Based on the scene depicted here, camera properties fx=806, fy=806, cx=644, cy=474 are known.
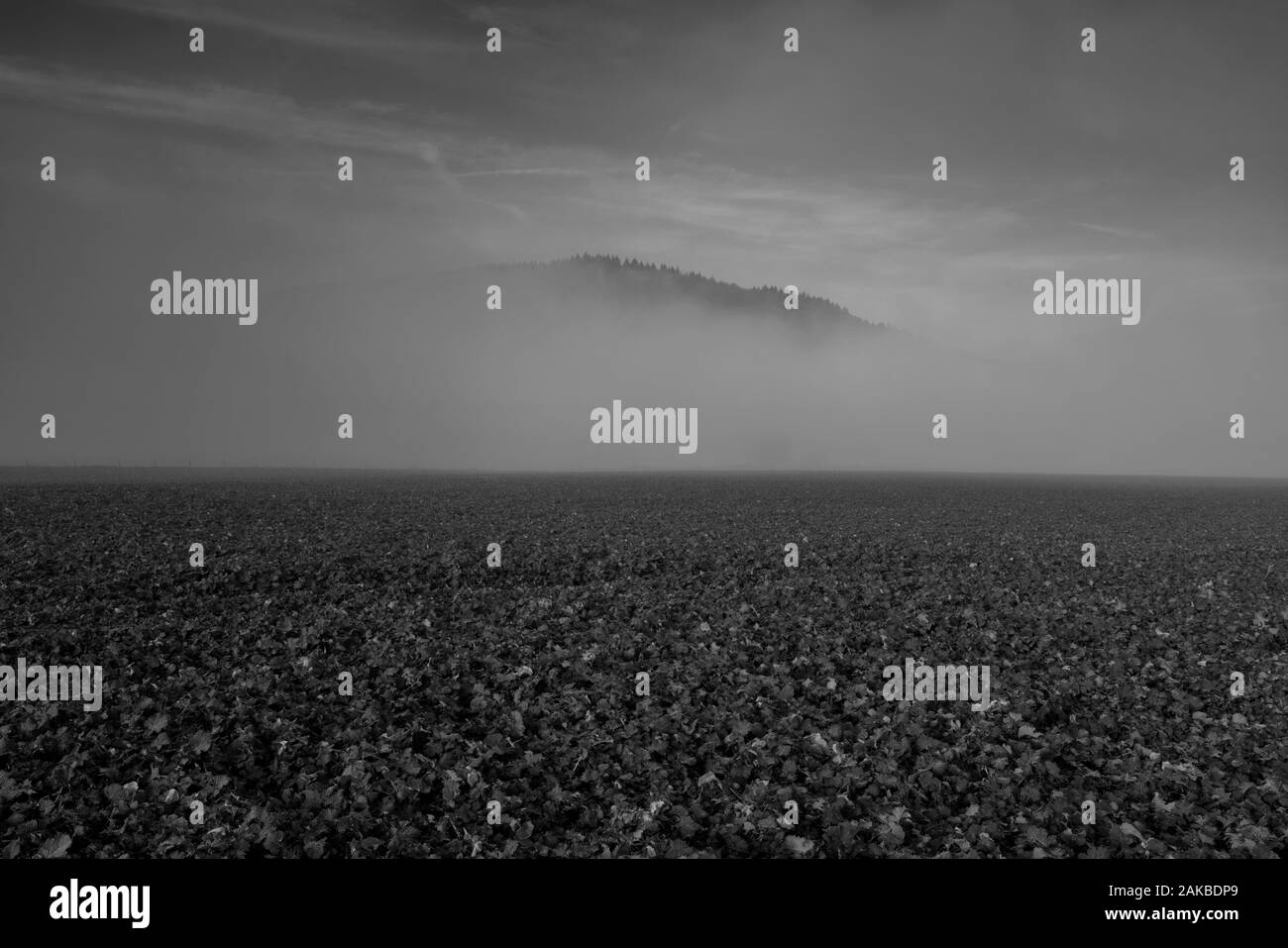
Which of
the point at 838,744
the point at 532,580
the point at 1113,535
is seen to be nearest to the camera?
the point at 838,744

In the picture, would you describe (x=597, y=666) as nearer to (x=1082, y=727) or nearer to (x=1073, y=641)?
(x=1082, y=727)

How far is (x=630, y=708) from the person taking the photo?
1295 cm

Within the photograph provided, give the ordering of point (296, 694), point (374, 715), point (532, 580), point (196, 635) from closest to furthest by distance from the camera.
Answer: point (374, 715)
point (296, 694)
point (196, 635)
point (532, 580)

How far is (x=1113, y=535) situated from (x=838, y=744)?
122 ft

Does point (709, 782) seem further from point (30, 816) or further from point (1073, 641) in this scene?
point (1073, 641)

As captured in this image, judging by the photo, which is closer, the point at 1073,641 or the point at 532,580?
the point at 1073,641

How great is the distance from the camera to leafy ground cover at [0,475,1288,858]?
9078 mm

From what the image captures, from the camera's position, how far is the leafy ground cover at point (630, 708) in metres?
9.08

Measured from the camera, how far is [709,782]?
10.2 meters

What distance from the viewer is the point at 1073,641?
1764cm

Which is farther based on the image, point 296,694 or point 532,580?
point 532,580

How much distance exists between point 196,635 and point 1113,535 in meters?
41.8
